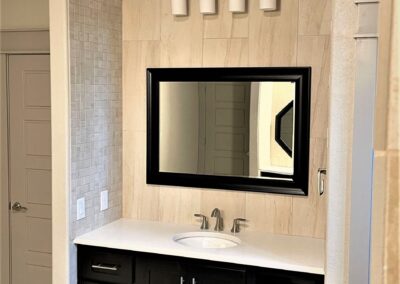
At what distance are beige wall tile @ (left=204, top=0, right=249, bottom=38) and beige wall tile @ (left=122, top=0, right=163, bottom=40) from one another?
0.34 m

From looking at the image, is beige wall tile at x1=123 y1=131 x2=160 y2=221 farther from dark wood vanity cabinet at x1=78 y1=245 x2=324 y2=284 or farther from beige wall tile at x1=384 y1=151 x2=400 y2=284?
beige wall tile at x1=384 y1=151 x2=400 y2=284

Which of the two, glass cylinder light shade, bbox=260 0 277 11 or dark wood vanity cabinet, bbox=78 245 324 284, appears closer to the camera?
dark wood vanity cabinet, bbox=78 245 324 284

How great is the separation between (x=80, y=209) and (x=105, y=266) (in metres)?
0.36

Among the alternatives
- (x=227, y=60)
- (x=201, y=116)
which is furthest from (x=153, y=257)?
(x=227, y=60)

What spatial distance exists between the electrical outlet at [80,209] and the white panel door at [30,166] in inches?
29.8

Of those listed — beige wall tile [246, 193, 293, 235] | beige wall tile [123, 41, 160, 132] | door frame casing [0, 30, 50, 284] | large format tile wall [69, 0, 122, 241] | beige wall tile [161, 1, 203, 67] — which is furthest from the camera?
door frame casing [0, 30, 50, 284]

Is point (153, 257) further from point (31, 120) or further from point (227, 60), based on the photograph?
point (31, 120)

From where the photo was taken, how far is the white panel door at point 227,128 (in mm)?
3145

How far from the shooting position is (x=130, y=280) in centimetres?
→ 292

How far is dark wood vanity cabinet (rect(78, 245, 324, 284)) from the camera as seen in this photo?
8.66 ft

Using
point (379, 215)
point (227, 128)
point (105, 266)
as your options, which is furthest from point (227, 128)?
point (379, 215)

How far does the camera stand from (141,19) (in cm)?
337

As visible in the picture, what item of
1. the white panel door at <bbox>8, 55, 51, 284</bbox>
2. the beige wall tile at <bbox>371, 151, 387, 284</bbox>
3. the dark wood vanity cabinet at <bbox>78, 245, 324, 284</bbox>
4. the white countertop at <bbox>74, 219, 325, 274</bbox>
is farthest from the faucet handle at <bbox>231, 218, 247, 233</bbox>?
the beige wall tile at <bbox>371, 151, 387, 284</bbox>

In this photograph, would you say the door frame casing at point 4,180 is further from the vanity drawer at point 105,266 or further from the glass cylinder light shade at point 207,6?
the glass cylinder light shade at point 207,6
